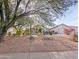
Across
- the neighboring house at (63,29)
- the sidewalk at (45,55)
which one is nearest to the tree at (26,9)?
the neighboring house at (63,29)

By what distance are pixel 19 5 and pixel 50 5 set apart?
37cm

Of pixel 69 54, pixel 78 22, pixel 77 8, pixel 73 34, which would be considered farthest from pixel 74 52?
pixel 77 8

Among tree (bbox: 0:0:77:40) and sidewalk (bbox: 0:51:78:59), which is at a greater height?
tree (bbox: 0:0:77:40)

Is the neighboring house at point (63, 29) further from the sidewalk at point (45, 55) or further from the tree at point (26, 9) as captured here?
the sidewalk at point (45, 55)

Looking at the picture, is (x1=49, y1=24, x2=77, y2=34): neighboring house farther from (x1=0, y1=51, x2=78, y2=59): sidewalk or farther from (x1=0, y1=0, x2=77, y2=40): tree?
(x1=0, y1=51, x2=78, y2=59): sidewalk

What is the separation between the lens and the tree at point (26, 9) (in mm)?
1908

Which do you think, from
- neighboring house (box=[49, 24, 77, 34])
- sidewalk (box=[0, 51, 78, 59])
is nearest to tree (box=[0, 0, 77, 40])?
neighboring house (box=[49, 24, 77, 34])

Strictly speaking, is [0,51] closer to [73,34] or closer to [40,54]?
[40,54]

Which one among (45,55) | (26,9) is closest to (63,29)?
(45,55)

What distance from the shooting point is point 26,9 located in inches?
76.8

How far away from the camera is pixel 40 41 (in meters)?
1.93

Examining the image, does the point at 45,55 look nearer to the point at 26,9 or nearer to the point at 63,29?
the point at 63,29

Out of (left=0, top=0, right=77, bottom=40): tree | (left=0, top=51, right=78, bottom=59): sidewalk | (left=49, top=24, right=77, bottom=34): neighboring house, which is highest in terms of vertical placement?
(left=0, top=0, right=77, bottom=40): tree

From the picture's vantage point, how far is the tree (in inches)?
75.1
